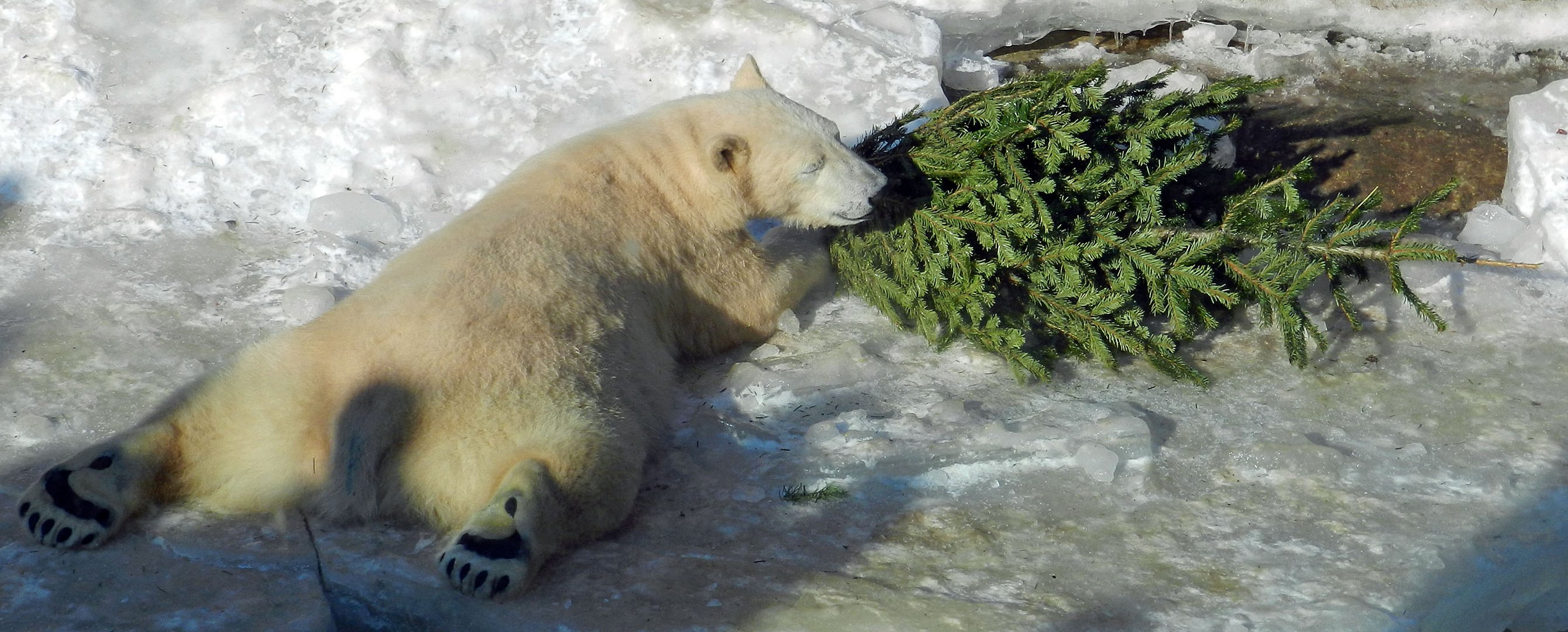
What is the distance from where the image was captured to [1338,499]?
407 cm

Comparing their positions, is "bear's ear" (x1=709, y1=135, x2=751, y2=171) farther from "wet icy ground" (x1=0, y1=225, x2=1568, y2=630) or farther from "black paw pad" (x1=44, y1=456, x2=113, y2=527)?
"black paw pad" (x1=44, y1=456, x2=113, y2=527)

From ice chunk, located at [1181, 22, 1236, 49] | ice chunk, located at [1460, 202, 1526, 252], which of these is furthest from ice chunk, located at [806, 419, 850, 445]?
ice chunk, located at [1181, 22, 1236, 49]

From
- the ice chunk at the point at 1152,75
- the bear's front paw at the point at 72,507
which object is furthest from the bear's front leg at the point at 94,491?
the ice chunk at the point at 1152,75

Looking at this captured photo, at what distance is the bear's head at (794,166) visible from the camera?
508cm

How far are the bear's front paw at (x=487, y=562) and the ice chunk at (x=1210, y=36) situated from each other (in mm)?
A: 6353

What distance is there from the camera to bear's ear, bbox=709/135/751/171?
16.1 ft

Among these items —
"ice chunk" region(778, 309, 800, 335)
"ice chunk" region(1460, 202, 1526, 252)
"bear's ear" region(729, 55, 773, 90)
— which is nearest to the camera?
"ice chunk" region(778, 309, 800, 335)

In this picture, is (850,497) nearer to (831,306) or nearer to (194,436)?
(831,306)

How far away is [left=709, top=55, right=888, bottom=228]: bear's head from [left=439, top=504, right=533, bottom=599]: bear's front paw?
7.11 ft

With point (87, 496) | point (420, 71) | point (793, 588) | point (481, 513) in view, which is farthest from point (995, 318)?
point (420, 71)

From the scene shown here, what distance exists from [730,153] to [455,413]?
190 cm

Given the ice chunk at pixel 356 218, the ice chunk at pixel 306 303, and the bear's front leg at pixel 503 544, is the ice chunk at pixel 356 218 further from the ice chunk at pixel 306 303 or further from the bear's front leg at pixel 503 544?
the bear's front leg at pixel 503 544

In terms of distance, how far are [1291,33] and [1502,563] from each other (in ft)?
17.1

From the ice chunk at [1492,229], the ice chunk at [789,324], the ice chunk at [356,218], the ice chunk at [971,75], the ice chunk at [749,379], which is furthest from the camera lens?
the ice chunk at [971,75]
